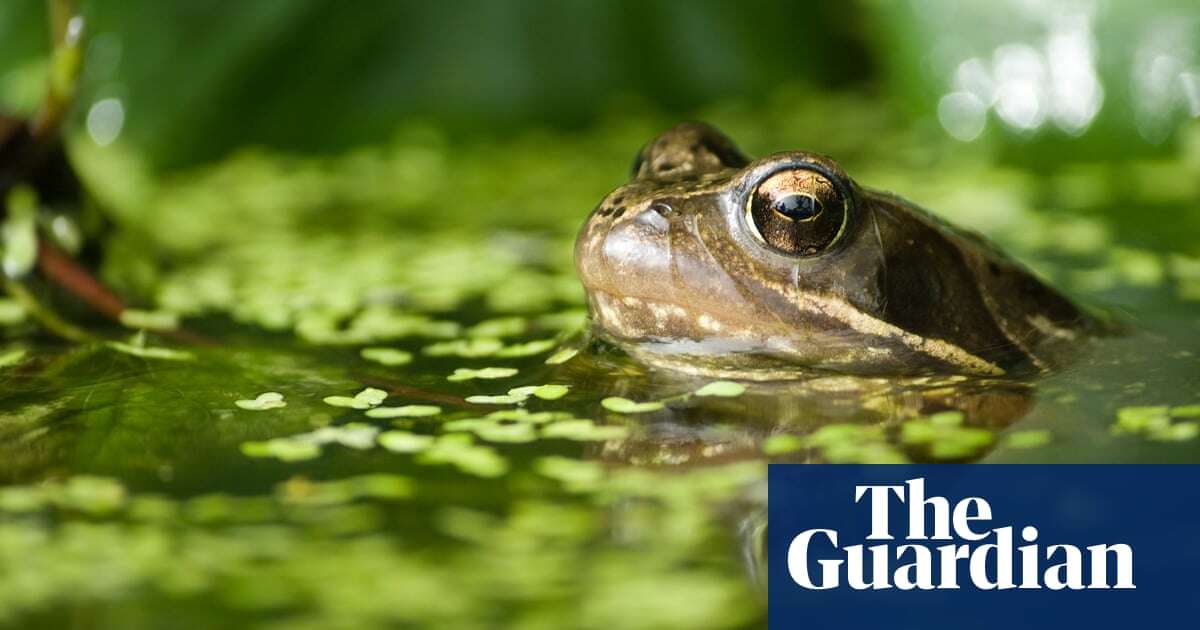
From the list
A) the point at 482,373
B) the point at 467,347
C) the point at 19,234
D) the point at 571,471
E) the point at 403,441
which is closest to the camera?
the point at 571,471

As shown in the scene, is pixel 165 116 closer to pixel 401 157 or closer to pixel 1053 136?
pixel 401 157

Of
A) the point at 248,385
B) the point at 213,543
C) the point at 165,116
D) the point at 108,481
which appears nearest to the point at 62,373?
the point at 248,385

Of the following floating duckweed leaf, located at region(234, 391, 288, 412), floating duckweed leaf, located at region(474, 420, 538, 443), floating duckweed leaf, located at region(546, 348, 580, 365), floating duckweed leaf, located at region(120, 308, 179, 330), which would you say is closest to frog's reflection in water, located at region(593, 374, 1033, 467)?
floating duckweed leaf, located at region(474, 420, 538, 443)

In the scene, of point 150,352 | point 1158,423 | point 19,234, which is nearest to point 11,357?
point 150,352

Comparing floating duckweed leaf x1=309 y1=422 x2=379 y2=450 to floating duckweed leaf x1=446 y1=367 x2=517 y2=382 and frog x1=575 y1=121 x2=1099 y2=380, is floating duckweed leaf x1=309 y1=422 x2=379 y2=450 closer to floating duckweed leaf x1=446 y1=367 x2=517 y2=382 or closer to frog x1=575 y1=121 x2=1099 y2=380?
floating duckweed leaf x1=446 y1=367 x2=517 y2=382

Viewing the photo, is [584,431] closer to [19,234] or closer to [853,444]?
[853,444]

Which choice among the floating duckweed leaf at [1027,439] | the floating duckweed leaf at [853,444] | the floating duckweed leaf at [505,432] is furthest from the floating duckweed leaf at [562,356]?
the floating duckweed leaf at [1027,439]
